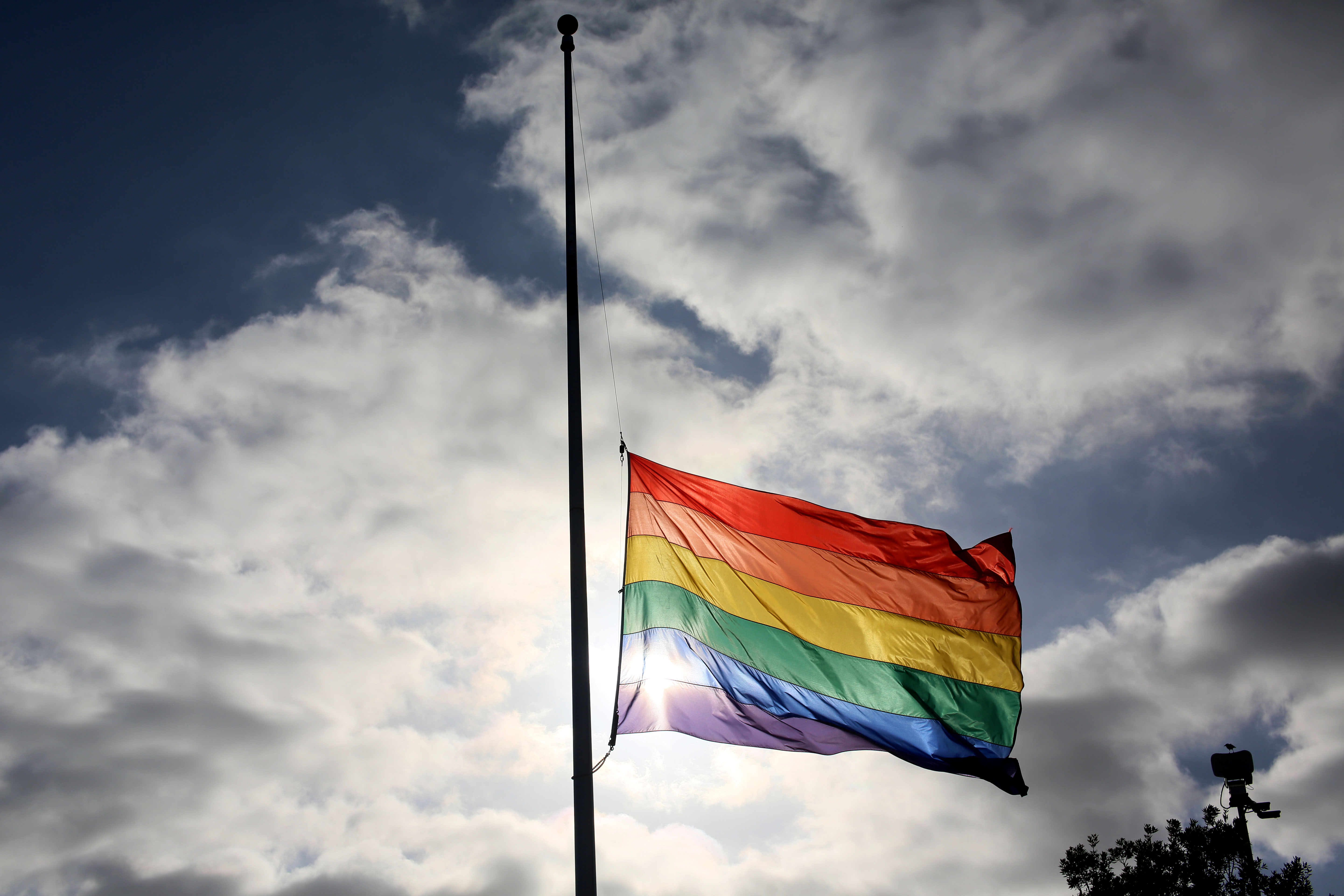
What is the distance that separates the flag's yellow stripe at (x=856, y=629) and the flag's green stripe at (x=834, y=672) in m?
0.12

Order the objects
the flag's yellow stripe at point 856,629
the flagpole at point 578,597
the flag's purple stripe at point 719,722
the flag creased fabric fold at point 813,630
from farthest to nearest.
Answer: the flag's yellow stripe at point 856,629 → the flag creased fabric fold at point 813,630 → the flag's purple stripe at point 719,722 → the flagpole at point 578,597

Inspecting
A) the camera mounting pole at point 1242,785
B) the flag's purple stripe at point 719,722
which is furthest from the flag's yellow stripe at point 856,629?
the camera mounting pole at point 1242,785

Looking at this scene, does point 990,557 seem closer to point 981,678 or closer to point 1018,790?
point 981,678

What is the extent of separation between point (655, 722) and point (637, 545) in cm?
225

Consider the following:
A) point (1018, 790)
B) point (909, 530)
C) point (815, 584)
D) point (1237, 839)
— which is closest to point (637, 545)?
point (815, 584)

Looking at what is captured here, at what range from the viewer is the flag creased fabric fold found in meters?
11.0

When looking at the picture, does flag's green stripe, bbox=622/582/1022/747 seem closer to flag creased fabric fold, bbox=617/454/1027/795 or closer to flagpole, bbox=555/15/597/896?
flag creased fabric fold, bbox=617/454/1027/795

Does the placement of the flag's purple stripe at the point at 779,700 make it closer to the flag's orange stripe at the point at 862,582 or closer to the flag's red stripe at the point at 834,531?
the flag's orange stripe at the point at 862,582

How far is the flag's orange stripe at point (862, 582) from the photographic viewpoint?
1229cm

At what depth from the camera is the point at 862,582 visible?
42.7 ft

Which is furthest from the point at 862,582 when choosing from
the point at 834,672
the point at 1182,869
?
the point at 1182,869

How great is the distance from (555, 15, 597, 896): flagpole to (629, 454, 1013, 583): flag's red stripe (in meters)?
2.49

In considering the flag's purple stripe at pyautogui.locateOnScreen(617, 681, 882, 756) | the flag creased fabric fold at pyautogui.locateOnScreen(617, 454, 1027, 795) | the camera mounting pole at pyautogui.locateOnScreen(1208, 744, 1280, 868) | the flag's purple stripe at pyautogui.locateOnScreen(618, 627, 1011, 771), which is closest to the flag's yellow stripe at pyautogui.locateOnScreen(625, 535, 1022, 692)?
the flag creased fabric fold at pyautogui.locateOnScreen(617, 454, 1027, 795)

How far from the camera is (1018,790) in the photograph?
1120cm
